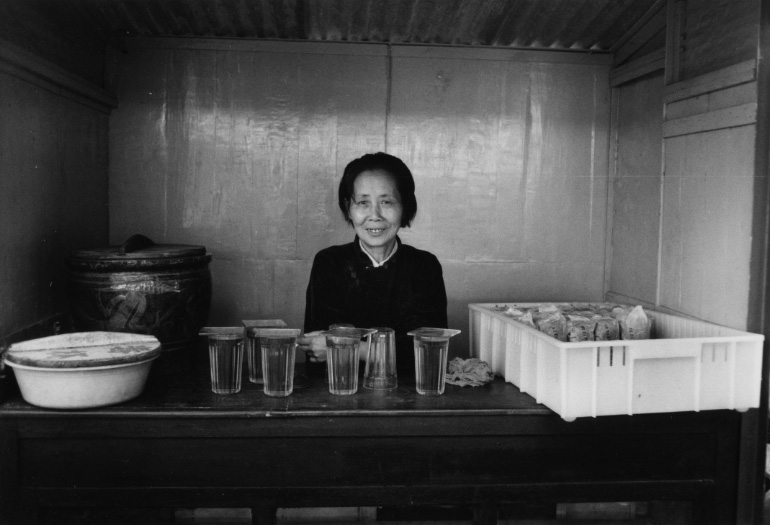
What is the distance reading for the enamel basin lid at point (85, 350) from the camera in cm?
199

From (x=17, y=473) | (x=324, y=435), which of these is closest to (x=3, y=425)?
(x=17, y=473)

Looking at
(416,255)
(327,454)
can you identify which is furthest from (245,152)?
(327,454)

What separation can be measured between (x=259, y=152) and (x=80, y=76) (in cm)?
96

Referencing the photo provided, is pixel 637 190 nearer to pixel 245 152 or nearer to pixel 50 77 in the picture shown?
pixel 245 152

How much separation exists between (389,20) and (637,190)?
1.56m

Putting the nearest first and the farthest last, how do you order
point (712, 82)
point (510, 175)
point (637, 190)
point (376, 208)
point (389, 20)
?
point (712, 82) → point (376, 208) → point (389, 20) → point (637, 190) → point (510, 175)

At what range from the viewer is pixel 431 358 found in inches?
88.0

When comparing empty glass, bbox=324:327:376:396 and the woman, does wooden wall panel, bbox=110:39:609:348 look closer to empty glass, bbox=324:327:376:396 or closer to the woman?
the woman

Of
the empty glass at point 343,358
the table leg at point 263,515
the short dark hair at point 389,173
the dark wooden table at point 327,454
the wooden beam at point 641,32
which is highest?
the wooden beam at point 641,32

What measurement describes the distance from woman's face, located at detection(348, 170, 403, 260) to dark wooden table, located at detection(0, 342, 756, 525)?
0.80 metres

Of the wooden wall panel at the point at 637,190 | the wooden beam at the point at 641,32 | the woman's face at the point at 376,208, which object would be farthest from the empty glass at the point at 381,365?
the wooden beam at the point at 641,32

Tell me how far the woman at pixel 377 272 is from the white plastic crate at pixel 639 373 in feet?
1.94

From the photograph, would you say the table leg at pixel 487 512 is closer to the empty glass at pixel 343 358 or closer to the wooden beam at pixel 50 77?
the empty glass at pixel 343 358

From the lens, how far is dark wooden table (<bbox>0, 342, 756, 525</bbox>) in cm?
204
